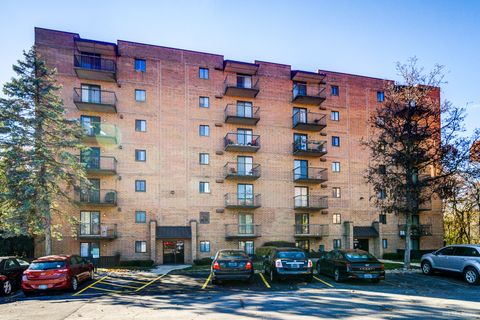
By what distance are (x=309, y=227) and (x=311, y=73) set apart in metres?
13.5

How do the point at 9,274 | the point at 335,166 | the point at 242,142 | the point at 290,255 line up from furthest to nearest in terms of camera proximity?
the point at 335,166 → the point at 242,142 → the point at 290,255 → the point at 9,274

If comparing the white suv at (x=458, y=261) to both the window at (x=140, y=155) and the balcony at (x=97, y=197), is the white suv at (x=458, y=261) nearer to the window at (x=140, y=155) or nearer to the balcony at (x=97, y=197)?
the window at (x=140, y=155)

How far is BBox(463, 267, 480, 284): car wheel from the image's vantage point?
14.2 m

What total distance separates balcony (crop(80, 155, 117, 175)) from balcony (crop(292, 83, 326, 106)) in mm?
15901

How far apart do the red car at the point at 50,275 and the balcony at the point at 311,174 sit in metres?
19.4

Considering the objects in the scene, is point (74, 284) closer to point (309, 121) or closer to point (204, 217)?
point (204, 217)

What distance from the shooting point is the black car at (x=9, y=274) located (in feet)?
42.4

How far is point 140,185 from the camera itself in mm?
25500

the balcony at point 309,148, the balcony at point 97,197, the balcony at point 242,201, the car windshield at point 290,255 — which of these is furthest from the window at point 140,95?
the car windshield at point 290,255

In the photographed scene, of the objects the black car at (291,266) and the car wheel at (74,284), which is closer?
the car wheel at (74,284)

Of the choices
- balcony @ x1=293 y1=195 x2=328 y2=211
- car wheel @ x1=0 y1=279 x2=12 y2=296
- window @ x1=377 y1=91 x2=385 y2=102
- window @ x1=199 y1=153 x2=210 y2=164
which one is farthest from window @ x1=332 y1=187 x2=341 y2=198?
car wheel @ x1=0 y1=279 x2=12 y2=296

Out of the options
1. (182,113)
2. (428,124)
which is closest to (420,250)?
(428,124)

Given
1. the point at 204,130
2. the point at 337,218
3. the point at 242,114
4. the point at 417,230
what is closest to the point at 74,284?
the point at 204,130

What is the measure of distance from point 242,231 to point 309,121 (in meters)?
11.4
